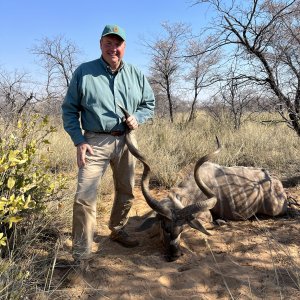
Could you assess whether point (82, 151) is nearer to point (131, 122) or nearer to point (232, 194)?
point (131, 122)

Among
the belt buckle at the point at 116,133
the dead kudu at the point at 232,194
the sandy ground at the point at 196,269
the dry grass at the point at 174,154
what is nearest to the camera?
the sandy ground at the point at 196,269

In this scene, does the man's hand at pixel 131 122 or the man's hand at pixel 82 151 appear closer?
the man's hand at pixel 82 151

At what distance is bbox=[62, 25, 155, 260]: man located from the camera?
318 centimetres

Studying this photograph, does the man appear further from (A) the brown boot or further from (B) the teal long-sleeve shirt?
(A) the brown boot

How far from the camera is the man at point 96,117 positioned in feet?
10.4

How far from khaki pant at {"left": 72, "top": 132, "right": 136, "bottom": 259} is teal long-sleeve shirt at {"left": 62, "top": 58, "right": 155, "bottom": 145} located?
6.0 inches

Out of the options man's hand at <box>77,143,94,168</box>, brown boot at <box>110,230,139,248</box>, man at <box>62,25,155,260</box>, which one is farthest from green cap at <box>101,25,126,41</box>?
brown boot at <box>110,230,139,248</box>

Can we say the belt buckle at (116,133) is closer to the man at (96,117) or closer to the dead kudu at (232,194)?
the man at (96,117)

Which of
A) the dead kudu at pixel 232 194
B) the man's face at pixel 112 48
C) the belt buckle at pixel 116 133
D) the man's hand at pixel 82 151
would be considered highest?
the man's face at pixel 112 48

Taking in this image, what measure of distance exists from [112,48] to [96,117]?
2.17 feet

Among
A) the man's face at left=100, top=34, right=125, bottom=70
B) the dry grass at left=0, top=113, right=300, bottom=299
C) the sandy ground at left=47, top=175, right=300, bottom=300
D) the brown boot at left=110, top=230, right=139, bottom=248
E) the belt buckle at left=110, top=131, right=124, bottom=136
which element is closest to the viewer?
the sandy ground at left=47, top=175, right=300, bottom=300

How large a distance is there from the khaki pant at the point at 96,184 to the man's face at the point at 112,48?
71 centimetres

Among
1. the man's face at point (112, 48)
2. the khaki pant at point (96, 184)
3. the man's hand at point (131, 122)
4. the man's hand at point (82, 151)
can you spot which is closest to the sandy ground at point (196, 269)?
the khaki pant at point (96, 184)

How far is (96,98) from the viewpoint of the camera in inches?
128
